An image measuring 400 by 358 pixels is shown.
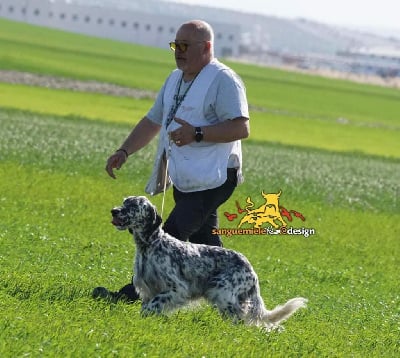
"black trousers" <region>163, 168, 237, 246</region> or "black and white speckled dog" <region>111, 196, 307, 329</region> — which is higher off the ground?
"black trousers" <region>163, 168, 237, 246</region>

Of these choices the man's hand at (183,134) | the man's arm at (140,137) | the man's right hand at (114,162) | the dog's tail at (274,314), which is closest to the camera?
the man's hand at (183,134)

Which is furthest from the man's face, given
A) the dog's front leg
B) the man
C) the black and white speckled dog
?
the dog's front leg

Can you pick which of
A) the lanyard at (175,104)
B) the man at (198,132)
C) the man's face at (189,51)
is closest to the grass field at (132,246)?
the man at (198,132)

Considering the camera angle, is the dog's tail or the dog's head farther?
the dog's tail

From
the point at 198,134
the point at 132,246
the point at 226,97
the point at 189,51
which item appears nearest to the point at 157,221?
the point at 198,134

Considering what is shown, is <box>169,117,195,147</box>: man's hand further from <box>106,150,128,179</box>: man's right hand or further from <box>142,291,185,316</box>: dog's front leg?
<box>142,291,185,316</box>: dog's front leg

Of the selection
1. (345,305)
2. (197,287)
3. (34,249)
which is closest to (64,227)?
(34,249)

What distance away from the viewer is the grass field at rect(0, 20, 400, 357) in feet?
30.7

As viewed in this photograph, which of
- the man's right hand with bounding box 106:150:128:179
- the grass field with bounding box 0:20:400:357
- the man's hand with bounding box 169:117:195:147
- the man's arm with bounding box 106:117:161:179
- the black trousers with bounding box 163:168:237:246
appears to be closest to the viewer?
the grass field with bounding box 0:20:400:357

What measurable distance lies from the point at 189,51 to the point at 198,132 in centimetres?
72

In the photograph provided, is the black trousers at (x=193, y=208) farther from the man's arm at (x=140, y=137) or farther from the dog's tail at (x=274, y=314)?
the dog's tail at (x=274, y=314)

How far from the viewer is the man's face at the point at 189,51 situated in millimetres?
10305

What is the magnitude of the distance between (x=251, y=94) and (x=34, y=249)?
69.1m

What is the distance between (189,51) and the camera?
34.0ft
